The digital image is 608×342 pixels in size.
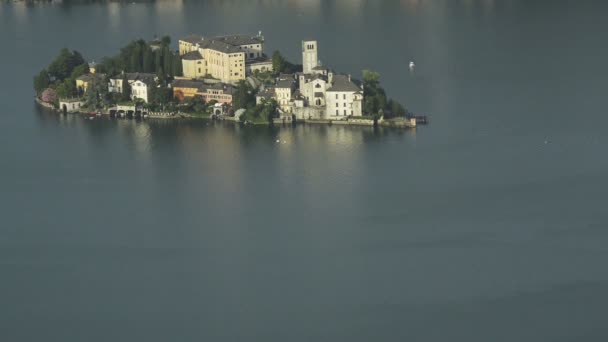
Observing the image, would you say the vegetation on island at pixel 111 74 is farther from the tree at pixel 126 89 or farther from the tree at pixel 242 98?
the tree at pixel 242 98

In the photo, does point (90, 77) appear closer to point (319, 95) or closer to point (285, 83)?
point (285, 83)

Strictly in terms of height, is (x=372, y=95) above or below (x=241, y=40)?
below

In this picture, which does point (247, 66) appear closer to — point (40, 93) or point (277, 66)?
point (277, 66)

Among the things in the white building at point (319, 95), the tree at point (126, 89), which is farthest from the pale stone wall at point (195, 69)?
the white building at point (319, 95)

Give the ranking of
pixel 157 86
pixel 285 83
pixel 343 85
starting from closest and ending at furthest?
pixel 343 85
pixel 285 83
pixel 157 86

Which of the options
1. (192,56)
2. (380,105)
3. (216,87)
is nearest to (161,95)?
(216,87)

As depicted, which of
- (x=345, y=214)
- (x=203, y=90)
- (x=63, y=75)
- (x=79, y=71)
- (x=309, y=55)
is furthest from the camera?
(x=63, y=75)
